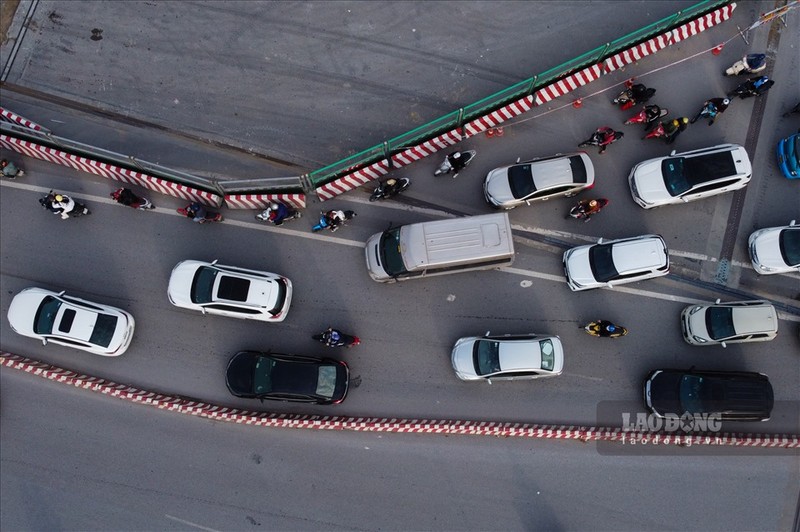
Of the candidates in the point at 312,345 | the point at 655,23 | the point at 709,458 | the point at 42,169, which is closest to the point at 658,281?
the point at 709,458

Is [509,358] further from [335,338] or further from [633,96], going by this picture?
[633,96]

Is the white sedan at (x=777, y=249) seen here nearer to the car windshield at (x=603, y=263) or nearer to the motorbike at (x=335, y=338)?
the car windshield at (x=603, y=263)

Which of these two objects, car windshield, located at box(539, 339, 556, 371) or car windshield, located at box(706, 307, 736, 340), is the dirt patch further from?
car windshield, located at box(706, 307, 736, 340)

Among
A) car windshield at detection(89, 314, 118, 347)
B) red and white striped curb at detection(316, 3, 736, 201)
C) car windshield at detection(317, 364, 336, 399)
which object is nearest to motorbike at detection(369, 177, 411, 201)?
red and white striped curb at detection(316, 3, 736, 201)

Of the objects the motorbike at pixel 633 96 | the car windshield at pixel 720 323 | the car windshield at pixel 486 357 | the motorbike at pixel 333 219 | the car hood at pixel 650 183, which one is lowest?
the car windshield at pixel 486 357

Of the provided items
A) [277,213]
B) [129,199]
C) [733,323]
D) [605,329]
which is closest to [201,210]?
[129,199]

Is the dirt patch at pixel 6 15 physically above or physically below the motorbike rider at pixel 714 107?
below

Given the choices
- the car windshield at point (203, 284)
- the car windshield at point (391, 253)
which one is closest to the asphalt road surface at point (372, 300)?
the car windshield at point (203, 284)
